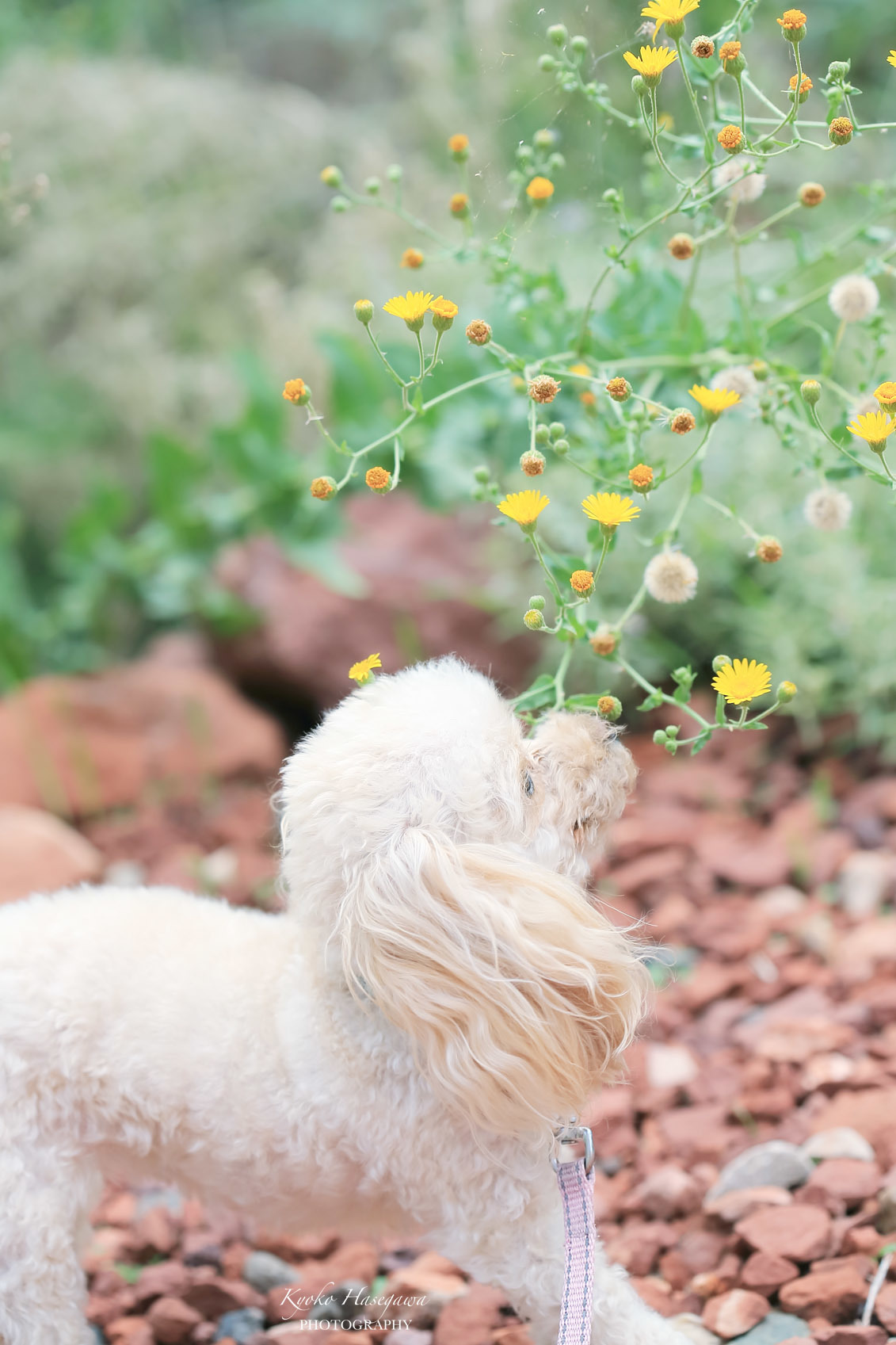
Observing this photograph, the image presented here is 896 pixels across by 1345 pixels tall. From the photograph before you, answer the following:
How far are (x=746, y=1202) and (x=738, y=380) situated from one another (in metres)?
1.27

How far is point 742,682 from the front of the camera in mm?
1341

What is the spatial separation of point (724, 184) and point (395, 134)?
463 cm

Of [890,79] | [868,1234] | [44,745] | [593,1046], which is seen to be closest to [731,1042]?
[868,1234]

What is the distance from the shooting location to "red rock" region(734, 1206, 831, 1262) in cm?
174

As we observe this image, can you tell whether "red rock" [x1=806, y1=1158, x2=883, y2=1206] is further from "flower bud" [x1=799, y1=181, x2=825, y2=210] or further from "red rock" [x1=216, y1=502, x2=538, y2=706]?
"red rock" [x1=216, y1=502, x2=538, y2=706]

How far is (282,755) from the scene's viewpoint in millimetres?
3811

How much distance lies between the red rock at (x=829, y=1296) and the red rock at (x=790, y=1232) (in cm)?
5

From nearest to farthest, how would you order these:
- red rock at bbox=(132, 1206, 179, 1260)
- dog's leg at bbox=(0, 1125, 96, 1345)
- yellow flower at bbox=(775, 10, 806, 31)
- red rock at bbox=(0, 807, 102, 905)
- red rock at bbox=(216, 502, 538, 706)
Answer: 1. yellow flower at bbox=(775, 10, 806, 31)
2. dog's leg at bbox=(0, 1125, 96, 1345)
3. red rock at bbox=(132, 1206, 179, 1260)
4. red rock at bbox=(0, 807, 102, 905)
5. red rock at bbox=(216, 502, 538, 706)

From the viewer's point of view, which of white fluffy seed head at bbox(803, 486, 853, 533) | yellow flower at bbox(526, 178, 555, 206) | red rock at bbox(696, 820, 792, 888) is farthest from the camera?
red rock at bbox(696, 820, 792, 888)

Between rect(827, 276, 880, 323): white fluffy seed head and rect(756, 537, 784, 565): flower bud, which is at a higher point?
rect(827, 276, 880, 323): white fluffy seed head

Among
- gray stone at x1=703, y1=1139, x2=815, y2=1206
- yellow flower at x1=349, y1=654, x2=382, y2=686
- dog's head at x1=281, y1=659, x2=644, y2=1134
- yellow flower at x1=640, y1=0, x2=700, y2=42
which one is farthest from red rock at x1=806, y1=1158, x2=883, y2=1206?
yellow flower at x1=640, y1=0, x2=700, y2=42

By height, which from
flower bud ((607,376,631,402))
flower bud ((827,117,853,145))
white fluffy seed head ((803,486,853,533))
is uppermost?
flower bud ((827,117,853,145))

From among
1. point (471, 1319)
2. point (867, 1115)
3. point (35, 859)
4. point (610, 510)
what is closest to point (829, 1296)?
point (867, 1115)

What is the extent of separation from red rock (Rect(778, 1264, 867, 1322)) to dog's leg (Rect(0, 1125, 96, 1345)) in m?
0.98
